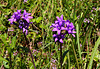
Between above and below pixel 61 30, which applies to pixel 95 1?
above

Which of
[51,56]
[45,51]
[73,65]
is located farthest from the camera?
[45,51]

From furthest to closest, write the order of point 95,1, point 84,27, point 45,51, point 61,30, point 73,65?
point 95,1, point 84,27, point 45,51, point 73,65, point 61,30

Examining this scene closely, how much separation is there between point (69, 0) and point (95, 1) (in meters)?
0.47

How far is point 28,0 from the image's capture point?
7.75ft

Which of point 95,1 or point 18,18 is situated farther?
point 95,1

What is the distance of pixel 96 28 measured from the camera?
1905 mm

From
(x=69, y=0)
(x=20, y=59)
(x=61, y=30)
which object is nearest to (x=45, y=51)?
(x=20, y=59)

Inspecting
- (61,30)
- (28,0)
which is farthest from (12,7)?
(61,30)

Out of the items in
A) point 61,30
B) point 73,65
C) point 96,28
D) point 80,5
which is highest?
point 80,5

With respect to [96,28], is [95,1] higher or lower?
higher

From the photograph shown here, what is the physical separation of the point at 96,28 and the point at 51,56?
84 centimetres

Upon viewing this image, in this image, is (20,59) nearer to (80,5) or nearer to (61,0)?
(61,0)

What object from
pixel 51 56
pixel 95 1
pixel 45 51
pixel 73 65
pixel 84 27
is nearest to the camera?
pixel 73 65

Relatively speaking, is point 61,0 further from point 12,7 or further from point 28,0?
point 12,7
